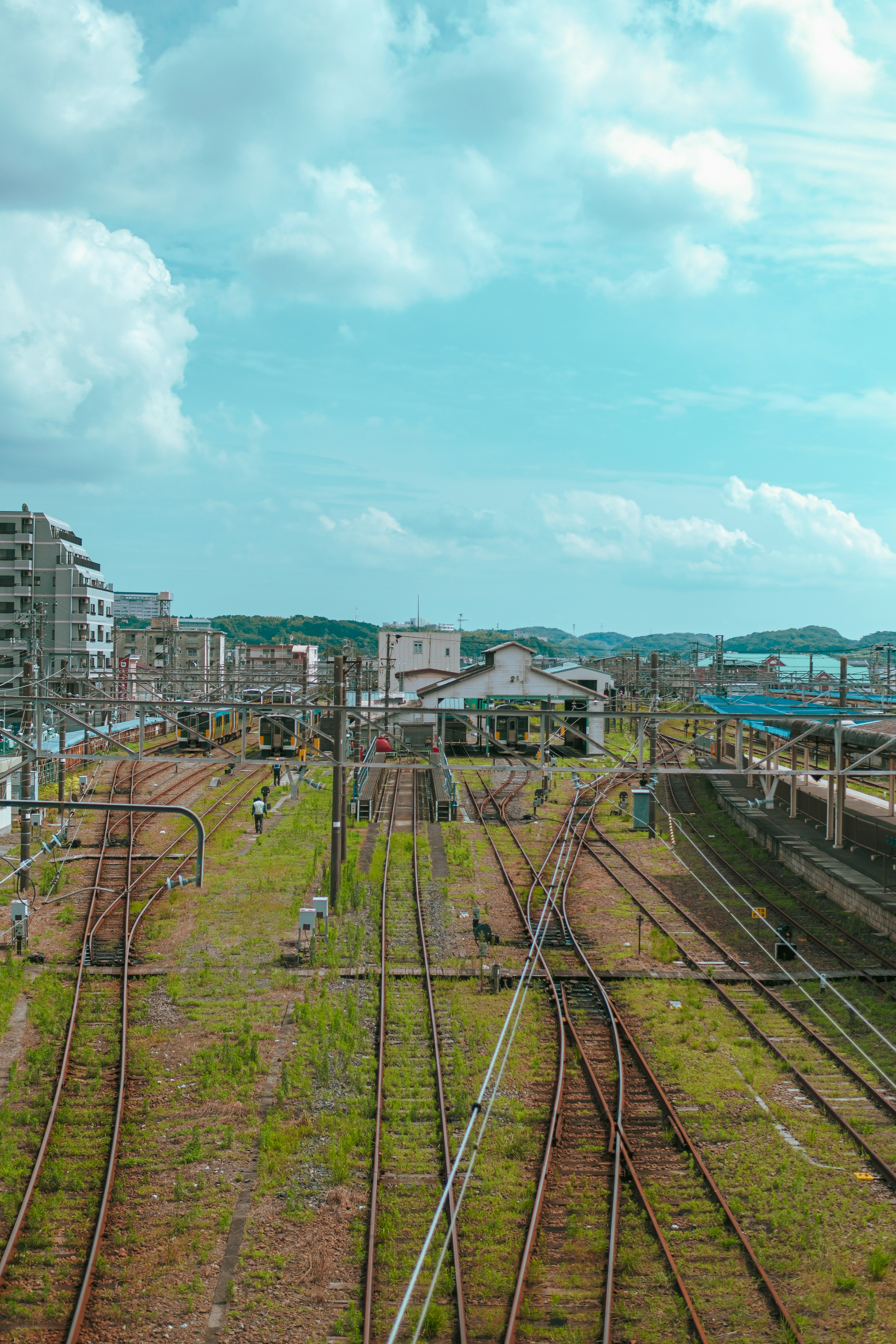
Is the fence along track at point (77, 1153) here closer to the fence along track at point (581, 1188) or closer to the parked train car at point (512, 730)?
the fence along track at point (581, 1188)

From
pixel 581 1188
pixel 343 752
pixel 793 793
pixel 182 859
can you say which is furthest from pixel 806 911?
pixel 182 859

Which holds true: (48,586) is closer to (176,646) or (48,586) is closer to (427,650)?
(176,646)

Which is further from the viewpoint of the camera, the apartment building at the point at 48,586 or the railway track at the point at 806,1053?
the apartment building at the point at 48,586

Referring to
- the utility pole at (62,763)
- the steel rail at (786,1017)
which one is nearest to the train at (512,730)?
the utility pole at (62,763)

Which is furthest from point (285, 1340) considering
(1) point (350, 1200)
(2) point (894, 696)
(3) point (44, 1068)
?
(2) point (894, 696)

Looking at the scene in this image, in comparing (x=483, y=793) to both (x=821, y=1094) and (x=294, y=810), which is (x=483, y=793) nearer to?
(x=294, y=810)

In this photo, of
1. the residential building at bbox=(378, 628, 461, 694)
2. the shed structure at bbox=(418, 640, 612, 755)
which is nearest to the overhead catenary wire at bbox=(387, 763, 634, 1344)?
the shed structure at bbox=(418, 640, 612, 755)
